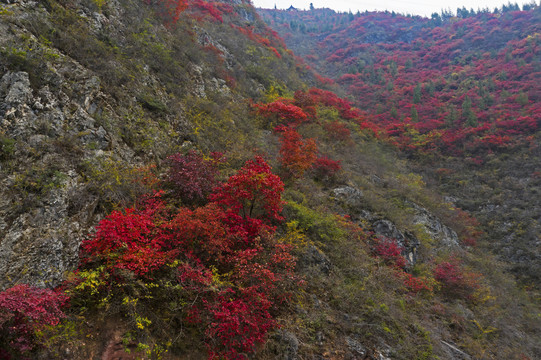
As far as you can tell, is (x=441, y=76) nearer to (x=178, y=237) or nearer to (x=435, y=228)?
(x=435, y=228)

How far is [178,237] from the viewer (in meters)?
6.03

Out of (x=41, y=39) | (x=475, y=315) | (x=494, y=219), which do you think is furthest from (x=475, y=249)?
(x=41, y=39)

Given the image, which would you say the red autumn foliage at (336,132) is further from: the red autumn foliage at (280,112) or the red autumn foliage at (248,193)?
the red autumn foliage at (248,193)

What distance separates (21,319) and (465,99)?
35.3 m

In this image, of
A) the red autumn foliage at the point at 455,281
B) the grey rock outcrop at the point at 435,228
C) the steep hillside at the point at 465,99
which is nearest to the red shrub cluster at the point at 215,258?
the red autumn foliage at the point at 455,281

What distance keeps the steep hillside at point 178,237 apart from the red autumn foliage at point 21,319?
0.02 meters

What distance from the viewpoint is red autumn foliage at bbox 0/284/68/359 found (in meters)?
3.67

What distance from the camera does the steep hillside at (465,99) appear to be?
1783 cm

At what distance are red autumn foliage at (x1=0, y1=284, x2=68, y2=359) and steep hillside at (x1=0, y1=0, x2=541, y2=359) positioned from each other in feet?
0.08

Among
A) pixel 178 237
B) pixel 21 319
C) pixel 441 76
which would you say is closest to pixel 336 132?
pixel 178 237

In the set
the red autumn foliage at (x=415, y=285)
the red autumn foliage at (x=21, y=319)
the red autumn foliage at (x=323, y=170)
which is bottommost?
the red autumn foliage at (x=415, y=285)

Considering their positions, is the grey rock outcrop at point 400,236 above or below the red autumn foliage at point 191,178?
below

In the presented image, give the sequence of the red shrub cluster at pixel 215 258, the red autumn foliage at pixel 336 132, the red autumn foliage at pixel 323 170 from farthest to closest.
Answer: the red autumn foliage at pixel 336 132 → the red autumn foliage at pixel 323 170 → the red shrub cluster at pixel 215 258

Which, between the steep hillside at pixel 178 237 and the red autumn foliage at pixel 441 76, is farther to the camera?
the red autumn foliage at pixel 441 76
